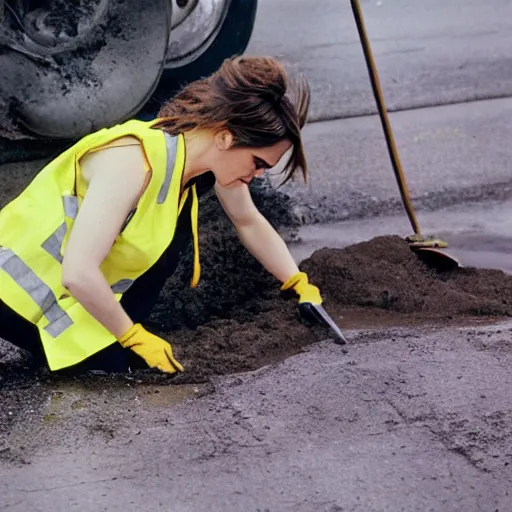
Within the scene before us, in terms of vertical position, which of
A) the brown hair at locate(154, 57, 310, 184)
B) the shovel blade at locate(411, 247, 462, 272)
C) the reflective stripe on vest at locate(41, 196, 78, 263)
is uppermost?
the brown hair at locate(154, 57, 310, 184)

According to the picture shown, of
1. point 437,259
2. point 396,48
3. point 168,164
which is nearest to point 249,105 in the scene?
point 168,164

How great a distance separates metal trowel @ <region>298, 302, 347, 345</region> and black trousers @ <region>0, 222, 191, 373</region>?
0.45 meters

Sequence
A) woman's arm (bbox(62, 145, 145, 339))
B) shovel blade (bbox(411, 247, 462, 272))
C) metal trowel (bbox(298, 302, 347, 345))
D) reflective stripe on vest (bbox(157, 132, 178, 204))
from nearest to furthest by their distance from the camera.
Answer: woman's arm (bbox(62, 145, 145, 339)), reflective stripe on vest (bbox(157, 132, 178, 204)), metal trowel (bbox(298, 302, 347, 345)), shovel blade (bbox(411, 247, 462, 272))

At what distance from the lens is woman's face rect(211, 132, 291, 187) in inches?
112

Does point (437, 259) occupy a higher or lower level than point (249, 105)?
lower

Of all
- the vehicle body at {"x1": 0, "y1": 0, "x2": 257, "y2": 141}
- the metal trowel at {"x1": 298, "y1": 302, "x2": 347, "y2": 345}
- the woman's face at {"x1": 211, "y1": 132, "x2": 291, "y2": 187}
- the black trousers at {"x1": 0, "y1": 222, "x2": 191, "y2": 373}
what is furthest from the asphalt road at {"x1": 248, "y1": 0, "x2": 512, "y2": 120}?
the woman's face at {"x1": 211, "y1": 132, "x2": 291, "y2": 187}

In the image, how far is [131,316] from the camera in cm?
325

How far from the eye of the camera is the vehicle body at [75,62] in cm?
401

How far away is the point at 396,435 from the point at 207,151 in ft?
3.09

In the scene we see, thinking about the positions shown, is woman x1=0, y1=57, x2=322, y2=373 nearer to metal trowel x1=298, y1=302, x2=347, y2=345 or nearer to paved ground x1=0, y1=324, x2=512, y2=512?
paved ground x1=0, y1=324, x2=512, y2=512

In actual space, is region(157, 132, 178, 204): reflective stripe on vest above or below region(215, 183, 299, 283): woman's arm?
above

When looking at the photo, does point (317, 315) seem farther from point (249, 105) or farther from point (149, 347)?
point (249, 105)

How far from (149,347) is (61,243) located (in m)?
0.39

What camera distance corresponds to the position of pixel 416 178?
4.96m
